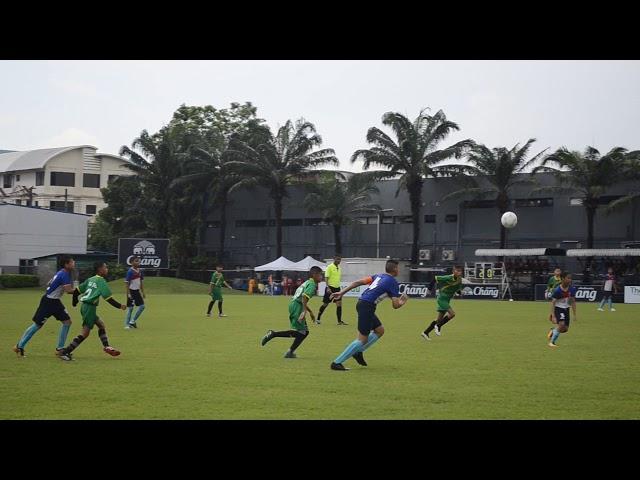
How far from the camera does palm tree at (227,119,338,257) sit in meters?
72.4

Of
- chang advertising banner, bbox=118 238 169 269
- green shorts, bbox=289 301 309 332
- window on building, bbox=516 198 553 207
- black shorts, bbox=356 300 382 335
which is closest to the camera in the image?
black shorts, bbox=356 300 382 335

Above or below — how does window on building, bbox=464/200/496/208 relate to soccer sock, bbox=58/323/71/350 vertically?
above

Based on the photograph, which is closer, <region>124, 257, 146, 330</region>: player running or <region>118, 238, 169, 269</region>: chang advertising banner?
<region>124, 257, 146, 330</region>: player running

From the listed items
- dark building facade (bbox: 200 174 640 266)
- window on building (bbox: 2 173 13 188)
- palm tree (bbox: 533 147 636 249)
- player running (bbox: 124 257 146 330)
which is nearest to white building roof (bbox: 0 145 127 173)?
window on building (bbox: 2 173 13 188)

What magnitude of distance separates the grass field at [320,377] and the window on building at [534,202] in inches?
1515

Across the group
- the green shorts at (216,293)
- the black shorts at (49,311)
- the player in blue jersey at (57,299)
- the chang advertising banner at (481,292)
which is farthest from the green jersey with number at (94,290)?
the chang advertising banner at (481,292)

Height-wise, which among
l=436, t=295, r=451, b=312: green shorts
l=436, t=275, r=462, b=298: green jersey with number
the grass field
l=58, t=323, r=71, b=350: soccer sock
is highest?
l=436, t=275, r=462, b=298: green jersey with number

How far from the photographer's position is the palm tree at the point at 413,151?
64.6m

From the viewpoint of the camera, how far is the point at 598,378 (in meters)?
14.5

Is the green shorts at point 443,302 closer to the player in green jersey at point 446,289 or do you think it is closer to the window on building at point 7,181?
the player in green jersey at point 446,289

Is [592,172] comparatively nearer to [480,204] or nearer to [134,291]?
[480,204]

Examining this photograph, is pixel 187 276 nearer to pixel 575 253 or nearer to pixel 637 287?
pixel 575 253

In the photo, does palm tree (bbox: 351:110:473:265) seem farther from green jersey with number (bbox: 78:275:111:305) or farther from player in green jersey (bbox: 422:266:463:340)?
green jersey with number (bbox: 78:275:111:305)
